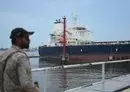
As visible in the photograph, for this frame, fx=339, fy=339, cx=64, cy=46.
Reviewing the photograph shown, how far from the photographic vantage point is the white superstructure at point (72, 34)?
65.4 metres

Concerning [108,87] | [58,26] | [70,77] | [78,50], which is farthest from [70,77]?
[58,26]

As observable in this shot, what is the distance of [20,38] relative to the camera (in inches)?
127

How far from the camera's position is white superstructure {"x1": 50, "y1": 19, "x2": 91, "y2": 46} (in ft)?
214

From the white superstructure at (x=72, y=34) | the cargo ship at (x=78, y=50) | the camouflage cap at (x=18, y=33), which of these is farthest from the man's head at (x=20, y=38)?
the white superstructure at (x=72, y=34)

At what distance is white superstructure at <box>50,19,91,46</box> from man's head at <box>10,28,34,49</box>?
196ft

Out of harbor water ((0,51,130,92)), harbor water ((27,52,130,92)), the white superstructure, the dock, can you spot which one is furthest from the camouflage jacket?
the white superstructure

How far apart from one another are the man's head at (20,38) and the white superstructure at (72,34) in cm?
5985

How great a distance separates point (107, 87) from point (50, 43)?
191 ft

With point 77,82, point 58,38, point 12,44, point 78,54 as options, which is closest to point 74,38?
point 58,38

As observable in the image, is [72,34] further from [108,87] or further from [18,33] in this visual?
[18,33]

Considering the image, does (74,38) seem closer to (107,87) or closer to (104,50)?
(104,50)

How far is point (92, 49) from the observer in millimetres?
53750

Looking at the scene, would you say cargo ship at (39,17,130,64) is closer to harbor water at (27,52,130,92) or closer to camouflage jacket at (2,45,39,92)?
harbor water at (27,52,130,92)

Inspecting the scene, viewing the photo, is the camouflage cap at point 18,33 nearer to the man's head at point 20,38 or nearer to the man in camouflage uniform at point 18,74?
the man's head at point 20,38
